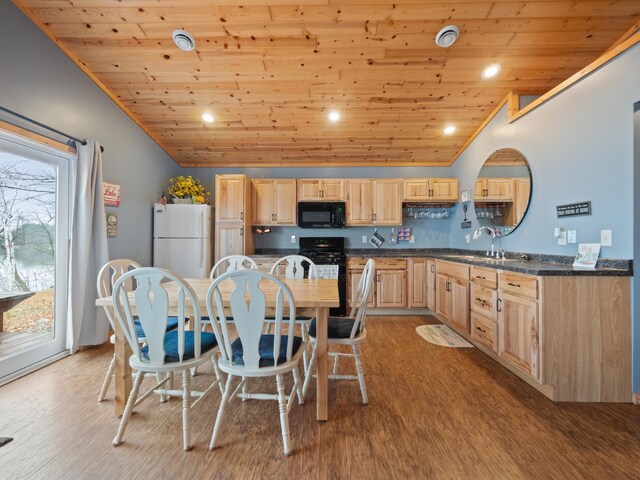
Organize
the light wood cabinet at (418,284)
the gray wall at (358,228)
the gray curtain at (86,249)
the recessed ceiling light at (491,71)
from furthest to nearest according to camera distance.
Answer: the gray wall at (358,228) → the light wood cabinet at (418,284) → the recessed ceiling light at (491,71) → the gray curtain at (86,249)

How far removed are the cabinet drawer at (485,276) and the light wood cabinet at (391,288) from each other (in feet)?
4.29

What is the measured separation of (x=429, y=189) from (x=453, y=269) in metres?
1.54

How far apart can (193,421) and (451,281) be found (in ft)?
9.78

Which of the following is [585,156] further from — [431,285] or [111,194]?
[111,194]

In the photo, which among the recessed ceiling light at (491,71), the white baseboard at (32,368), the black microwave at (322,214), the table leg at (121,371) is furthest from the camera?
the black microwave at (322,214)

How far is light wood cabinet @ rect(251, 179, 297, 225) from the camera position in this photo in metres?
4.41

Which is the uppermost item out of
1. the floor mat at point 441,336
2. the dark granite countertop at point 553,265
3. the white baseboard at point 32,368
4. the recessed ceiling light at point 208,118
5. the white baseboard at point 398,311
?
the recessed ceiling light at point 208,118

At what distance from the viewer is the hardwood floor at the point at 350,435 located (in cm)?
139

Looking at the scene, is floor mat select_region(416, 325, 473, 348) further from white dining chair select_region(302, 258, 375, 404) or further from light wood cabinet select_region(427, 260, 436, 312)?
white dining chair select_region(302, 258, 375, 404)

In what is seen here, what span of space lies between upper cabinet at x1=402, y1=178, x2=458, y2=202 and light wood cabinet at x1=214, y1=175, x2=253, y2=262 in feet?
8.18

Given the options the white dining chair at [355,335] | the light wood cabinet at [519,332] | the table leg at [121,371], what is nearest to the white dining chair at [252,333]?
the white dining chair at [355,335]

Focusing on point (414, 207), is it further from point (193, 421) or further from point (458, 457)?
point (193, 421)

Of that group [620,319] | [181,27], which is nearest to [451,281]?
[620,319]

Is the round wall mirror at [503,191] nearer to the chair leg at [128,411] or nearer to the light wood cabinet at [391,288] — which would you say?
the light wood cabinet at [391,288]
